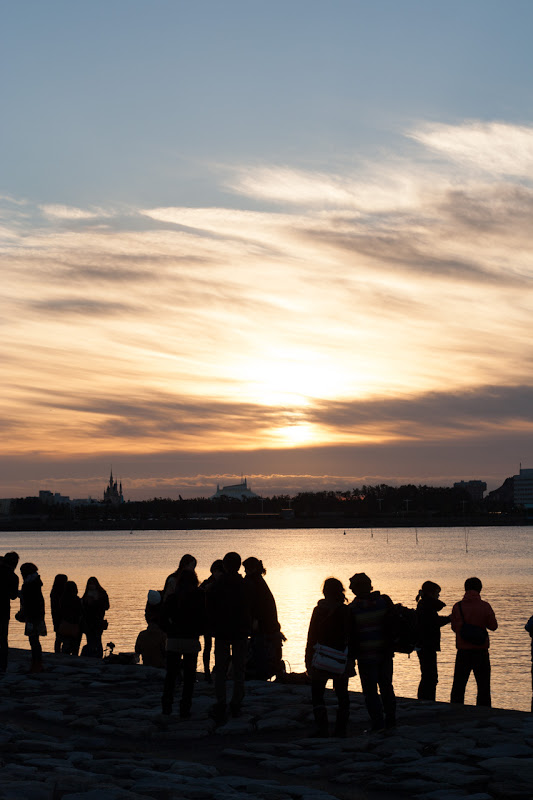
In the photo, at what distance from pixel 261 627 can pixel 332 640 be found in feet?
11.0

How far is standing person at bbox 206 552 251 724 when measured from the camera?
1379cm

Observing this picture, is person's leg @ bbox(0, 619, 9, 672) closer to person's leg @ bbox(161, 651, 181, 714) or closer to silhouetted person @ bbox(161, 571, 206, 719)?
person's leg @ bbox(161, 651, 181, 714)

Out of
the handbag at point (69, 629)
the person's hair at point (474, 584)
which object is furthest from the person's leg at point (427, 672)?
the handbag at point (69, 629)

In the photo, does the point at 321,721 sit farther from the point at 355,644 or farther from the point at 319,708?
the point at 355,644

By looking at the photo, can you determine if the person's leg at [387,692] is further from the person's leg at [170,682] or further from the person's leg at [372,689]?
the person's leg at [170,682]

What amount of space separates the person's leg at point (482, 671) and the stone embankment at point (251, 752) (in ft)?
3.26

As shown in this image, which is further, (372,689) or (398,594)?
(398,594)

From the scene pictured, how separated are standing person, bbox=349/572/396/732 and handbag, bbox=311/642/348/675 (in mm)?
244

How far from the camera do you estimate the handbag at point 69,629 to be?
2186 cm

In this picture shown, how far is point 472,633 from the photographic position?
1484 centimetres

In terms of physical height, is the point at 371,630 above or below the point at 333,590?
below

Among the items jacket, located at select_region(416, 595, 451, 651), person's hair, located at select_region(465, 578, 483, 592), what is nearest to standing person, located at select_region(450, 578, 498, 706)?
person's hair, located at select_region(465, 578, 483, 592)

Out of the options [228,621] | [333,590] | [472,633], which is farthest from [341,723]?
[472,633]

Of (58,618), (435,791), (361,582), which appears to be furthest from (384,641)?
(58,618)
